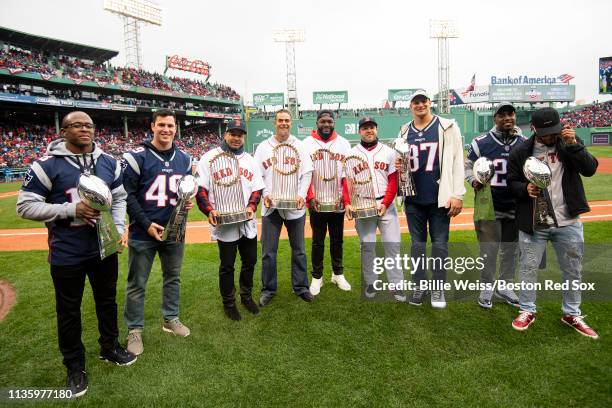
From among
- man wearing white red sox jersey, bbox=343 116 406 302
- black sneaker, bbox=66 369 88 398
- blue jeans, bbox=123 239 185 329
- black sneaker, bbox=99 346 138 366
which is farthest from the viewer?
man wearing white red sox jersey, bbox=343 116 406 302

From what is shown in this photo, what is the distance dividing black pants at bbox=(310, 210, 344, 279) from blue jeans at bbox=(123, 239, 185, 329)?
1.77 m

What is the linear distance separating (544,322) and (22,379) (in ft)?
16.8

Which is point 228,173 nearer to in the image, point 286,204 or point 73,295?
point 286,204

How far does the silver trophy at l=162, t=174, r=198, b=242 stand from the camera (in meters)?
3.53

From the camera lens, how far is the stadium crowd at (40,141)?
27.5 metres

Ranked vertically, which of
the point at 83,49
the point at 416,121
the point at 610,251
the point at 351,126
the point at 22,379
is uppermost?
the point at 83,49

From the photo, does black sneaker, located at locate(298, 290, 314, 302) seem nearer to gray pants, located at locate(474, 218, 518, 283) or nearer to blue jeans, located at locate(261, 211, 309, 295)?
blue jeans, located at locate(261, 211, 309, 295)

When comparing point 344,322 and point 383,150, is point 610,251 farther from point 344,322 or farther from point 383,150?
point 344,322

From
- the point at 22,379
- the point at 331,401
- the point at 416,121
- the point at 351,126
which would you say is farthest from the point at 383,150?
the point at 351,126

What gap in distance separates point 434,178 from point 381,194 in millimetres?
662

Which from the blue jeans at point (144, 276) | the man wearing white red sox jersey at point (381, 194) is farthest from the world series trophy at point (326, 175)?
the blue jeans at point (144, 276)

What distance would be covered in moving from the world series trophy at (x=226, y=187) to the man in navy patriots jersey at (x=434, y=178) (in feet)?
6.13

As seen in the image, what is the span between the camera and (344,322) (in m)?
4.04

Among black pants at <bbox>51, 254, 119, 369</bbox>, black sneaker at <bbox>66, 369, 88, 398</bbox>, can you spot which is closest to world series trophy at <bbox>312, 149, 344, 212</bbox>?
black pants at <bbox>51, 254, 119, 369</bbox>
